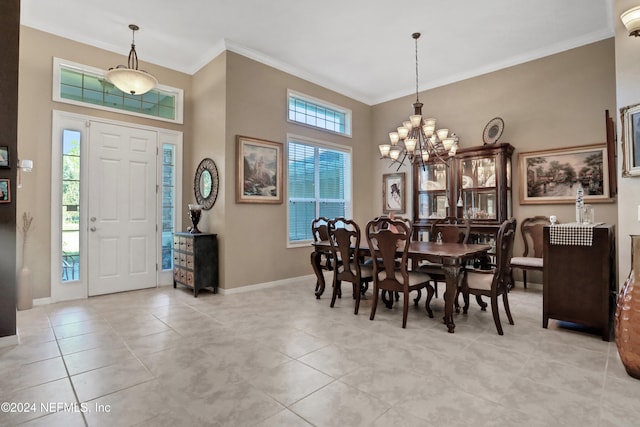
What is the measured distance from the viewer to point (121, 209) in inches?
183

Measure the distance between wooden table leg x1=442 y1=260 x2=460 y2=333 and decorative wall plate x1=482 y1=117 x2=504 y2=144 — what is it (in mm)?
3008

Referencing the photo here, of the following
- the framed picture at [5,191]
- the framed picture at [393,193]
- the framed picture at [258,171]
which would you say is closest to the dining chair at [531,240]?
the framed picture at [393,193]

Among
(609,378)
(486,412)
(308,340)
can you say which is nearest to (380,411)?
(486,412)

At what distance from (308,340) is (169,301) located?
2.26 metres

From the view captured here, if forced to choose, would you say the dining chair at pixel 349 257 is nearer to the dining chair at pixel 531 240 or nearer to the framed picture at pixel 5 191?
the dining chair at pixel 531 240

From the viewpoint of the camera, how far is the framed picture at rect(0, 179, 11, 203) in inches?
107

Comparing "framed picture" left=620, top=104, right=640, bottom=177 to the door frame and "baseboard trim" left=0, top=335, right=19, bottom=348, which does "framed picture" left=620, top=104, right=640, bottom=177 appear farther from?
the door frame

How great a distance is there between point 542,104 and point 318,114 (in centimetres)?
354

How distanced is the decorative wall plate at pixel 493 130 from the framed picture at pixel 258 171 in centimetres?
333

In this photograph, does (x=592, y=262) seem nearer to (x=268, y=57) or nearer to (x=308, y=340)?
(x=308, y=340)

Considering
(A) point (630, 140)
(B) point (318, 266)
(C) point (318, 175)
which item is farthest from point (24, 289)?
(A) point (630, 140)

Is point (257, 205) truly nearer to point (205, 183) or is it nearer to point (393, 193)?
point (205, 183)

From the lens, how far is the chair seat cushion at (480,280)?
124 inches

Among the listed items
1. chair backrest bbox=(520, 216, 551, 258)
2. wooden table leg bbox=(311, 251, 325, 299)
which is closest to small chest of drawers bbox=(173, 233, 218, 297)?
wooden table leg bbox=(311, 251, 325, 299)
